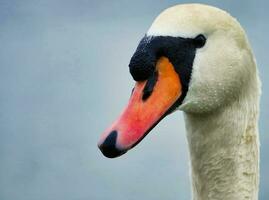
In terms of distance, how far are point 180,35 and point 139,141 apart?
2.59ft

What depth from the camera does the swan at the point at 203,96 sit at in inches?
219

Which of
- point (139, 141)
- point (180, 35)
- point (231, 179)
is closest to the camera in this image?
point (139, 141)

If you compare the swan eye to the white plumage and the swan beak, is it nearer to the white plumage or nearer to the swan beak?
the white plumage

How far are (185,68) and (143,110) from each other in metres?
0.49

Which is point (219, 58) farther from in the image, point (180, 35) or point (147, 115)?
point (147, 115)

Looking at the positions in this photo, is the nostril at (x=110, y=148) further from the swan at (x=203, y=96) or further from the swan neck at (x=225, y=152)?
the swan neck at (x=225, y=152)

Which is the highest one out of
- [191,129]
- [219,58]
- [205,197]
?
[219,58]

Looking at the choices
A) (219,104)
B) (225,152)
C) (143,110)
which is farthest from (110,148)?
(225,152)

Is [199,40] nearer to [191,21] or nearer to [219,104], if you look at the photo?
[191,21]

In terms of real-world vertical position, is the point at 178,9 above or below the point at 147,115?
above

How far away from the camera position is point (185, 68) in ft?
19.2

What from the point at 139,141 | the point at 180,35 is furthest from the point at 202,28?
the point at 139,141

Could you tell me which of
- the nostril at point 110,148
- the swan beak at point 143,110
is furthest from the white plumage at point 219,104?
the nostril at point 110,148

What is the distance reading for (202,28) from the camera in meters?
5.82
